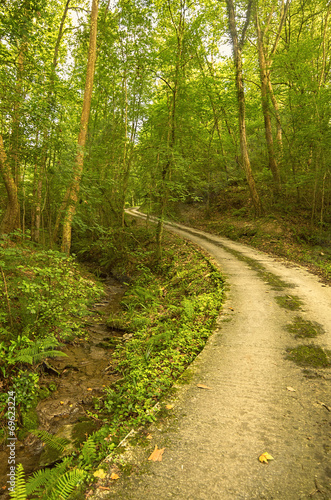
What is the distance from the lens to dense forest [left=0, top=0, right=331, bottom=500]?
4391mm

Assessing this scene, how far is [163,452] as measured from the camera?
274 cm

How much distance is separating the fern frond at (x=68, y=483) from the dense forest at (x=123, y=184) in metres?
0.01

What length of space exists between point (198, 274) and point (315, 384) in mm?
6585

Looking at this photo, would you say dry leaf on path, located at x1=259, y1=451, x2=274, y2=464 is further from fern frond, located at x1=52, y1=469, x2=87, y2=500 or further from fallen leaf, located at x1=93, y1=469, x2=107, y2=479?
fern frond, located at x1=52, y1=469, x2=87, y2=500

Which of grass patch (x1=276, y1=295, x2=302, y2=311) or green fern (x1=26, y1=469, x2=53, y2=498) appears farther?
grass patch (x1=276, y1=295, x2=302, y2=311)

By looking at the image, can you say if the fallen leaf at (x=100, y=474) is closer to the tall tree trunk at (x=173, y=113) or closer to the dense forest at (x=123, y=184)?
the dense forest at (x=123, y=184)

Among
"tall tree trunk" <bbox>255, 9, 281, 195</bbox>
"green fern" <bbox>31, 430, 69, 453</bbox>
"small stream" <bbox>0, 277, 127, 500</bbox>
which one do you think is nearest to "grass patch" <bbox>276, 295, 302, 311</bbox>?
"small stream" <bbox>0, 277, 127, 500</bbox>

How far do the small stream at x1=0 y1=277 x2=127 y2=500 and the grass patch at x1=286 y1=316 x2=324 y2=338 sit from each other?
3.85 metres

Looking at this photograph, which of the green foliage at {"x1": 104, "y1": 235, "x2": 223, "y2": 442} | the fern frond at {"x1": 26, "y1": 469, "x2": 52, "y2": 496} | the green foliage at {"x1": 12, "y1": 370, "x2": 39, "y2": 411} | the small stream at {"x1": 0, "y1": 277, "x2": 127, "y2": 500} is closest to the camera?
the fern frond at {"x1": 26, "y1": 469, "x2": 52, "y2": 496}

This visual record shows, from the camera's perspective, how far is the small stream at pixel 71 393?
3582mm

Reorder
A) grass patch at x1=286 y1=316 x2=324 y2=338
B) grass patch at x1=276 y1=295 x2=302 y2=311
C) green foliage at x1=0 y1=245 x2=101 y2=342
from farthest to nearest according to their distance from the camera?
1. grass patch at x1=276 y1=295 x2=302 y2=311
2. grass patch at x1=286 y1=316 x2=324 y2=338
3. green foliage at x1=0 y1=245 x2=101 y2=342

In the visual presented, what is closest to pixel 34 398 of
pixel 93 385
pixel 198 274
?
pixel 93 385

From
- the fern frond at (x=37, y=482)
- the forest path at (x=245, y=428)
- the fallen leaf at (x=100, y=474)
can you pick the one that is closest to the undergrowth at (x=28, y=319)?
the fern frond at (x=37, y=482)

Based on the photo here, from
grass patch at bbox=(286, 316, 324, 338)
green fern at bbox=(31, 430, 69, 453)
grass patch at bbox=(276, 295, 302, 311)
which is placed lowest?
green fern at bbox=(31, 430, 69, 453)
